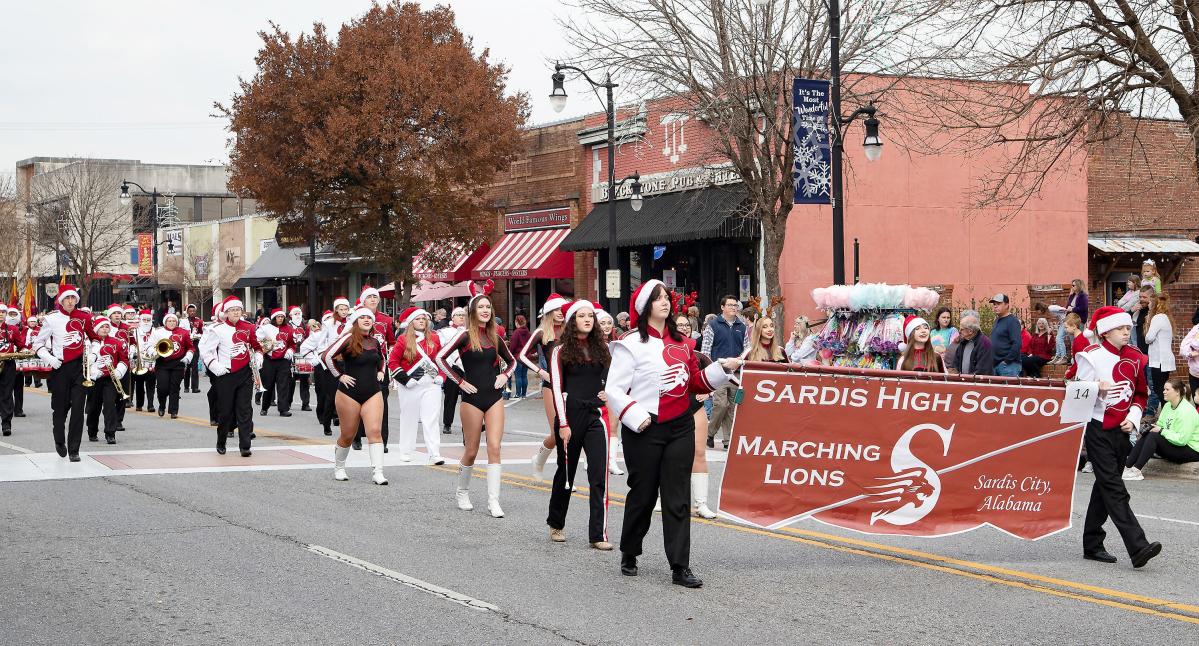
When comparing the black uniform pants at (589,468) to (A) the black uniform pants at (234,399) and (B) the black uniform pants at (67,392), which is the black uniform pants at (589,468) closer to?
(A) the black uniform pants at (234,399)

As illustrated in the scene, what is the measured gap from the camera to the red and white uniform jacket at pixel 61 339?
1534 cm

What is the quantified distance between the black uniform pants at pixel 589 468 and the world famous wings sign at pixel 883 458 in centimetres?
115

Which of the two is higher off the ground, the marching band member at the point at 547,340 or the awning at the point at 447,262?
the awning at the point at 447,262

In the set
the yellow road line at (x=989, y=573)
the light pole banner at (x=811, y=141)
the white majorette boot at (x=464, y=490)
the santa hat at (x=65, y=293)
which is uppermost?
the light pole banner at (x=811, y=141)

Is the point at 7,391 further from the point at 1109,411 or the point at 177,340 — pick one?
Answer: the point at 1109,411

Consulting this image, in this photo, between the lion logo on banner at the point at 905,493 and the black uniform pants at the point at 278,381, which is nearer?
the lion logo on banner at the point at 905,493

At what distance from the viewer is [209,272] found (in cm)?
6400

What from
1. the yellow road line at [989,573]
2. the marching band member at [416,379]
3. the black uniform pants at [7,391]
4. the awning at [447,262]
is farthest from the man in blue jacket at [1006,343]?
the awning at [447,262]

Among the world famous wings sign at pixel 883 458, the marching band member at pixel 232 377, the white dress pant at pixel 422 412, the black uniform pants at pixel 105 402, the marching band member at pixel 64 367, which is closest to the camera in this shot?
the world famous wings sign at pixel 883 458

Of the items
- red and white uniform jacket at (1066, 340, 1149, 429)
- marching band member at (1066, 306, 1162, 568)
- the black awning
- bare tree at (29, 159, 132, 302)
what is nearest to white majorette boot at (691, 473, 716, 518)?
marching band member at (1066, 306, 1162, 568)

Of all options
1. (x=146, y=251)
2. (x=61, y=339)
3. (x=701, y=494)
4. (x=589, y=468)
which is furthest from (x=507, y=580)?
(x=146, y=251)

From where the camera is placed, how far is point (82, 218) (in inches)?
2514

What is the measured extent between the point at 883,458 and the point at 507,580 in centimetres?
272

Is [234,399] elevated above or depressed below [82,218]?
below
